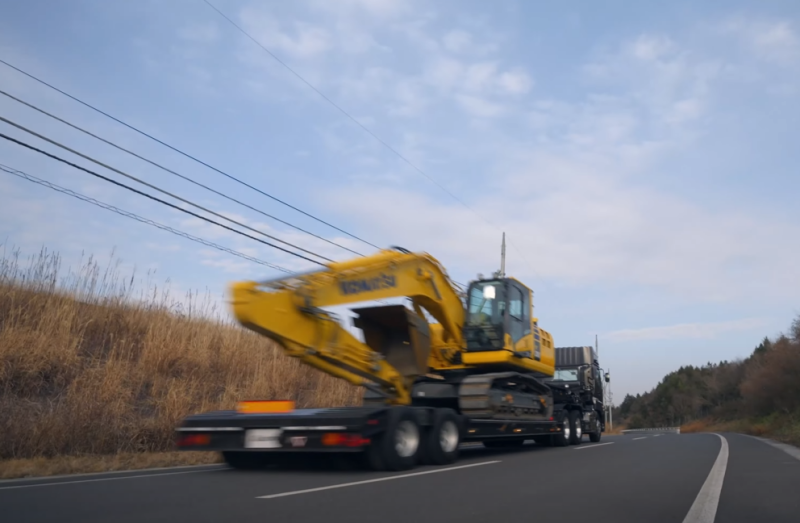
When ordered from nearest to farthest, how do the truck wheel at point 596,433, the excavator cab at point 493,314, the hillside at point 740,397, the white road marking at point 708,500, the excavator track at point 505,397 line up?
the white road marking at point 708,500, the excavator track at point 505,397, the excavator cab at point 493,314, the truck wheel at point 596,433, the hillside at point 740,397

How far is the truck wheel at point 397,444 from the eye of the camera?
1036 cm

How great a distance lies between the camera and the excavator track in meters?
13.3

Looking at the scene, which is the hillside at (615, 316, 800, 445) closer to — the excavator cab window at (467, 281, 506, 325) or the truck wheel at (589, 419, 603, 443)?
the truck wheel at (589, 419, 603, 443)

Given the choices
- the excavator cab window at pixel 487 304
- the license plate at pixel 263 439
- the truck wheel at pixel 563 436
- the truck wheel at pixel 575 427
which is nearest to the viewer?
the license plate at pixel 263 439

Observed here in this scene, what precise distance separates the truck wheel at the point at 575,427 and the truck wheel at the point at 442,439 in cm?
864

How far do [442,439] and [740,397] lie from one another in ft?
286

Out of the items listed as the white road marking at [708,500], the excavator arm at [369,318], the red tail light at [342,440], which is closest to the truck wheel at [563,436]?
the excavator arm at [369,318]

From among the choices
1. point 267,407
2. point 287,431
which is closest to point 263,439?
point 287,431

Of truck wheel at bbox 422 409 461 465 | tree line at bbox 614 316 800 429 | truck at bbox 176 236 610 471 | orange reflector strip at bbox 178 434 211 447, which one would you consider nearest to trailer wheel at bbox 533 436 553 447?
truck at bbox 176 236 610 471

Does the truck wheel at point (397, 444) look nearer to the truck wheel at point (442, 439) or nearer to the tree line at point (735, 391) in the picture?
the truck wheel at point (442, 439)

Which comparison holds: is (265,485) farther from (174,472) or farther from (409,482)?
(174,472)

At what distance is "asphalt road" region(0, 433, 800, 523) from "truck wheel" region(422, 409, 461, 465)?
53 cm

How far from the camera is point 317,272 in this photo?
11383 millimetres

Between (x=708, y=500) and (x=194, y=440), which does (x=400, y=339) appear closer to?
(x=194, y=440)
